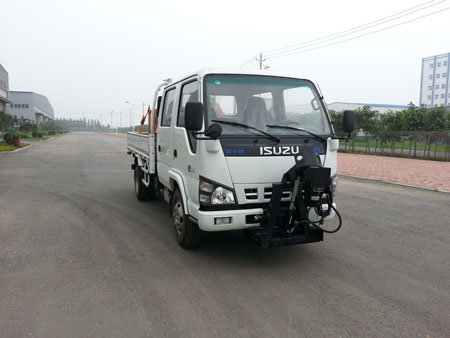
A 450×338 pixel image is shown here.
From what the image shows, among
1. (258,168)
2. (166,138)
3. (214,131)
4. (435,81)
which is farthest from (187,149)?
(435,81)

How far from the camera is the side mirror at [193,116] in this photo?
3676 millimetres

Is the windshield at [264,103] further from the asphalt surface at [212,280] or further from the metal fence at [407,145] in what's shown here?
the metal fence at [407,145]

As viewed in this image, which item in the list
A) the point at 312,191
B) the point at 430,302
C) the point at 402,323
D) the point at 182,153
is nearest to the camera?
the point at 402,323

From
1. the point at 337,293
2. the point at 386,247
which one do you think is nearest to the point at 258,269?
the point at 337,293

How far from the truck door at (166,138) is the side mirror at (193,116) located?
134 cm

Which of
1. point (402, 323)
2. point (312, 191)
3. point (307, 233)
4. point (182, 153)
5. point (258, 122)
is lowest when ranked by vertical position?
point (402, 323)

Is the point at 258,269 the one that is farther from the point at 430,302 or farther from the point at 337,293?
the point at 430,302

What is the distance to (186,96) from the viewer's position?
4660mm

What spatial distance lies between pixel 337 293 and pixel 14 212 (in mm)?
5936

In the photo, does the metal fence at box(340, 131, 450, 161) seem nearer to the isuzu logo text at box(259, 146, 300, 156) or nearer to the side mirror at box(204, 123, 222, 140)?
the isuzu logo text at box(259, 146, 300, 156)

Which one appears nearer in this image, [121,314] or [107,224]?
[121,314]

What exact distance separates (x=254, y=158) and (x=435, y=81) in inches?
4254

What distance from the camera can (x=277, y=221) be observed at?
3867mm

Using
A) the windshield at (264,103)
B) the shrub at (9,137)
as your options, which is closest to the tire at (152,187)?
the windshield at (264,103)
